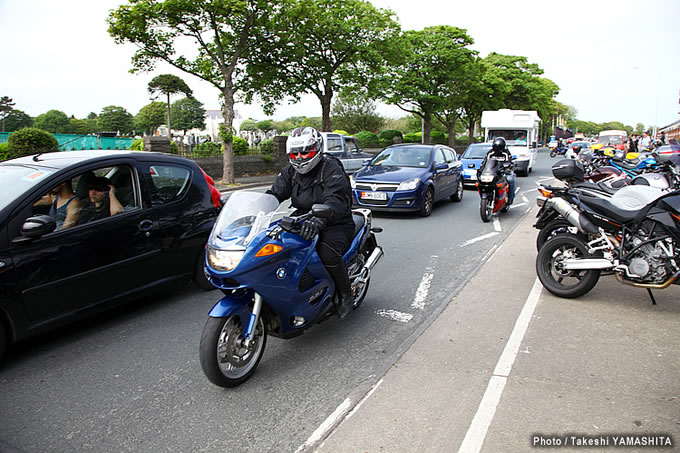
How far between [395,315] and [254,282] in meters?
2.08

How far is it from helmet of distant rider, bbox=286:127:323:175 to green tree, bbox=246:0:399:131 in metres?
19.1

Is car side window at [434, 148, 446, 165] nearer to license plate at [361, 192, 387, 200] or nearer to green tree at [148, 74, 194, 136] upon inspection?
license plate at [361, 192, 387, 200]

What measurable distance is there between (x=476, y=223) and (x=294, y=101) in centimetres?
1967

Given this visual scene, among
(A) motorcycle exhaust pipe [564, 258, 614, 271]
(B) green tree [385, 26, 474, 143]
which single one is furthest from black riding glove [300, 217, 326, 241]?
(B) green tree [385, 26, 474, 143]

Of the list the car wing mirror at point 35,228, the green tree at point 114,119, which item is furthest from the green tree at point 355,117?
the green tree at point 114,119

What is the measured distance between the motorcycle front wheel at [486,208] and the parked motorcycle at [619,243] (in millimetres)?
4814

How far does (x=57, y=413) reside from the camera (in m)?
3.27

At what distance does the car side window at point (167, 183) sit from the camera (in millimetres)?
5160

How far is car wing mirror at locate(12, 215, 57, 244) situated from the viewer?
3852mm

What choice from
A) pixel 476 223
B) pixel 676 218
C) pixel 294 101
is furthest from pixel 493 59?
pixel 676 218

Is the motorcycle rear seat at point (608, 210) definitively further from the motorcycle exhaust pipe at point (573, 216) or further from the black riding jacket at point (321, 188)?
the black riding jacket at point (321, 188)

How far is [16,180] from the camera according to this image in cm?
431

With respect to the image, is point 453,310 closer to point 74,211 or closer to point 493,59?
point 74,211

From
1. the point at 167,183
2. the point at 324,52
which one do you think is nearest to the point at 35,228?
the point at 167,183
